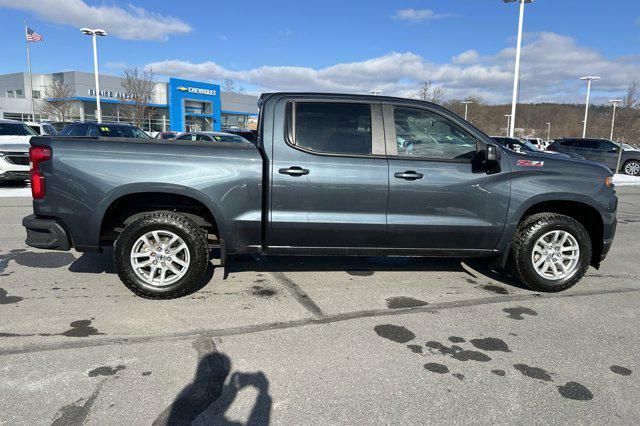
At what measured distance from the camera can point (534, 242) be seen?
4609 millimetres

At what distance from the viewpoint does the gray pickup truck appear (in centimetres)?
407

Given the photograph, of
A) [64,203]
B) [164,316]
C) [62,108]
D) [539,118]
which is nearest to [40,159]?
[64,203]

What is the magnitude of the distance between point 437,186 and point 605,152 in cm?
2220

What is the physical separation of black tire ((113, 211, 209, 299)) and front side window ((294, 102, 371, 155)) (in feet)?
4.28

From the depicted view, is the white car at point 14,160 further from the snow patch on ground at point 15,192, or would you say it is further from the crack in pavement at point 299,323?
the crack in pavement at point 299,323

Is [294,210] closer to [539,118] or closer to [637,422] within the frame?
[637,422]

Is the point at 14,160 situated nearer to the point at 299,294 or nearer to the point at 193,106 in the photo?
the point at 299,294

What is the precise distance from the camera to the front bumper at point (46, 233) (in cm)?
410

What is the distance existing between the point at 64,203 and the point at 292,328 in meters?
2.35

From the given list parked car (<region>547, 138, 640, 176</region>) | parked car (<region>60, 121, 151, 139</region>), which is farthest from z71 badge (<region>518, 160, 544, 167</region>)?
parked car (<region>547, 138, 640, 176</region>)

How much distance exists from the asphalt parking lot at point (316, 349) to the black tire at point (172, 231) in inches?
5.8

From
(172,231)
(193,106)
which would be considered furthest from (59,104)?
(172,231)

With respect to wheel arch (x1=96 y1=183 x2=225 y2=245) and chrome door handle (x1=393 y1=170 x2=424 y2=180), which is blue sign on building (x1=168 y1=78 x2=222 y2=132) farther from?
chrome door handle (x1=393 y1=170 x2=424 y2=180)

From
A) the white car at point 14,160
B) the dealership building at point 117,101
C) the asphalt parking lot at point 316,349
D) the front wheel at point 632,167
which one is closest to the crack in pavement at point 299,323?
the asphalt parking lot at point 316,349
